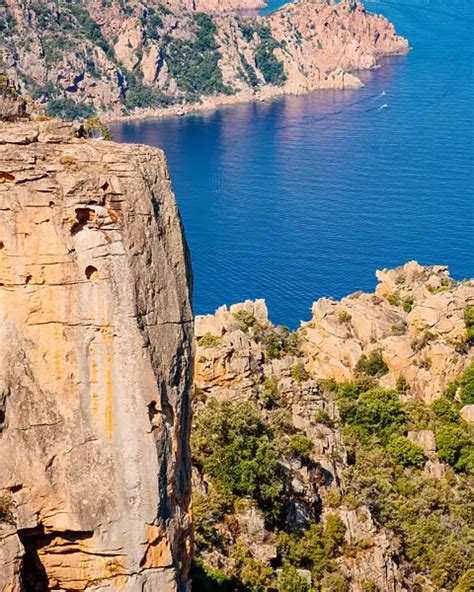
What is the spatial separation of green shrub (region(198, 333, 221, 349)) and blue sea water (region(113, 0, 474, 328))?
53149 mm

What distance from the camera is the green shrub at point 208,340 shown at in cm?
3130

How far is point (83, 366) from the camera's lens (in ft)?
45.2

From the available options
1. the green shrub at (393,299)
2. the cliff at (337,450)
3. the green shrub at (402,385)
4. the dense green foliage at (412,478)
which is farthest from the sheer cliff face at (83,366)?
the green shrub at (393,299)

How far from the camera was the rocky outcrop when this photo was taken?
49.8 metres

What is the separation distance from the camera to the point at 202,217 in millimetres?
119812

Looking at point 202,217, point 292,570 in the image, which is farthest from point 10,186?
point 202,217

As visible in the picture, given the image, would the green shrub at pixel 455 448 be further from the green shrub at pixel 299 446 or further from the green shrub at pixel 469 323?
the green shrub at pixel 299 446

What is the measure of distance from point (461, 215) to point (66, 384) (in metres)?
103

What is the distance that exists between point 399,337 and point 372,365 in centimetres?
279

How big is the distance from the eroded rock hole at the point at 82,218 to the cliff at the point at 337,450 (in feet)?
30.4

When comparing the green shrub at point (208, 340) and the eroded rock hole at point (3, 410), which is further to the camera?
the green shrub at point (208, 340)

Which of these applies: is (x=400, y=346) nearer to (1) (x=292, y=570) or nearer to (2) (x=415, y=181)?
(1) (x=292, y=570)

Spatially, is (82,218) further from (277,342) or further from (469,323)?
(469,323)

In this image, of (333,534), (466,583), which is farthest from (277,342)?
(333,534)
